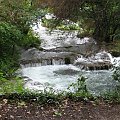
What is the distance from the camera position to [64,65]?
1677 centimetres

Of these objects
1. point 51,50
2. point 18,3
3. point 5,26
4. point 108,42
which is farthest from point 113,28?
point 5,26

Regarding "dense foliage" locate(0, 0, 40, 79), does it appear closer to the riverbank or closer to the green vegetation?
the green vegetation

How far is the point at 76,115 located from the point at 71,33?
19.2 meters

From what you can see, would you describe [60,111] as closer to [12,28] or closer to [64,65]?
[12,28]

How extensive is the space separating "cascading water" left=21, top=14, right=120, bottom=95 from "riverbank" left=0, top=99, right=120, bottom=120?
4.38m

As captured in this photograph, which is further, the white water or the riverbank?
the white water

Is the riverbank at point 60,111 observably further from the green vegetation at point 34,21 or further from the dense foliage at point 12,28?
the dense foliage at point 12,28

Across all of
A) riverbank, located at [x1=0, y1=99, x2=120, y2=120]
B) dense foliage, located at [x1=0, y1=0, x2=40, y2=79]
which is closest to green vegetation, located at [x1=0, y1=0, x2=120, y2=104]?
dense foliage, located at [x1=0, y1=0, x2=40, y2=79]

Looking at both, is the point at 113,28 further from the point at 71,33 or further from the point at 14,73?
the point at 14,73

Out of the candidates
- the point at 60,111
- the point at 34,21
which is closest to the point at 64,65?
the point at 34,21

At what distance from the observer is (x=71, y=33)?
84.2ft

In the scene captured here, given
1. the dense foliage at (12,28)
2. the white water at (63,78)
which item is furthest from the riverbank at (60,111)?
the dense foliage at (12,28)

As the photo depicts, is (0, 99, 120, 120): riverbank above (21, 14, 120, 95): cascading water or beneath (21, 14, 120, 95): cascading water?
beneath

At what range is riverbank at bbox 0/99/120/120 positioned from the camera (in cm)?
655
